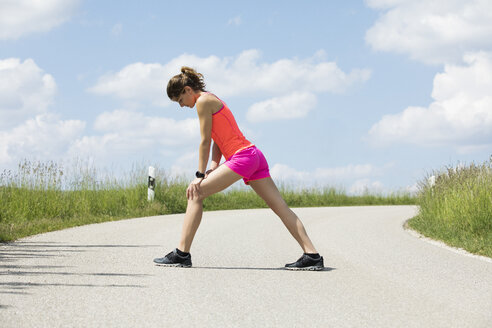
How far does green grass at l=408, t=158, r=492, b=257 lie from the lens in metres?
9.97

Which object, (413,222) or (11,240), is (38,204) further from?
(413,222)

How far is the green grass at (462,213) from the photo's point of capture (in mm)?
9969

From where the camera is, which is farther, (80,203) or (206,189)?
(80,203)

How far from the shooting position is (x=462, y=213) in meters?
11.3

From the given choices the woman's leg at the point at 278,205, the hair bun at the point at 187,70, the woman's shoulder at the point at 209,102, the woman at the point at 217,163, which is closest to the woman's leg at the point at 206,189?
the woman at the point at 217,163

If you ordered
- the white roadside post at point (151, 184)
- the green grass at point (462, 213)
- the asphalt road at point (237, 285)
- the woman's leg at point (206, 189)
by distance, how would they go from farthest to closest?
the white roadside post at point (151, 184) < the green grass at point (462, 213) < the woman's leg at point (206, 189) < the asphalt road at point (237, 285)

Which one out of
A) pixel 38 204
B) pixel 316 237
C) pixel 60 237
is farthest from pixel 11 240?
pixel 316 237

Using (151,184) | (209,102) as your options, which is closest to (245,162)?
(209,102)

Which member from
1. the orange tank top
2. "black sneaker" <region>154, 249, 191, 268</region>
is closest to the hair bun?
the orange tank top

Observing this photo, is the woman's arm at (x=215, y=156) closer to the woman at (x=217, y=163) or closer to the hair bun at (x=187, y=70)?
the woman at (x=217, y=163)

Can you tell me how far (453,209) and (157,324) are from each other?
353 inches

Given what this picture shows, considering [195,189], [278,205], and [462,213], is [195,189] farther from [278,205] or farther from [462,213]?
[462,213]

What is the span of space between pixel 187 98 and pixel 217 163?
2.81 ft

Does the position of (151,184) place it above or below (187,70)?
below
